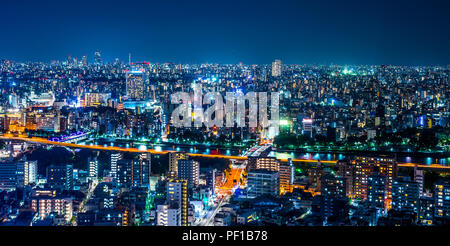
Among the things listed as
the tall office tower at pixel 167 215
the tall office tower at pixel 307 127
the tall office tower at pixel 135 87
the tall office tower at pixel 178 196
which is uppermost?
the tall office tower at pixel 135 87

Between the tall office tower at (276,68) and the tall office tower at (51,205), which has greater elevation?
the tall office tower at (276,68)

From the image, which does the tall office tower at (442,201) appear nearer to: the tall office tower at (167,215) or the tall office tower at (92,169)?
the tall office tower at (167,215)

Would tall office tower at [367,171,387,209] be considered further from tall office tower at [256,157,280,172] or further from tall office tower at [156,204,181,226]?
tall office tower at [156,204,181,226]

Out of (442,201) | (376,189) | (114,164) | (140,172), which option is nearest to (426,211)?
(442,201)

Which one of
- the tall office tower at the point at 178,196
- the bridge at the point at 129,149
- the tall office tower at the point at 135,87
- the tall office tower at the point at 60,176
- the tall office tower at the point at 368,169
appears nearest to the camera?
the tall office tower at the point at 178,196

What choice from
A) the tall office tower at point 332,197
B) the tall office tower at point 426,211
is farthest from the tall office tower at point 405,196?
the tall office tower at point 332,197

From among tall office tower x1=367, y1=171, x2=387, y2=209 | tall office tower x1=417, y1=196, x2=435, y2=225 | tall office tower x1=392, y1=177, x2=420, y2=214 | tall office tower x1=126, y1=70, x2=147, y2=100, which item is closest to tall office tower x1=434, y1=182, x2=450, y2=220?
tall office tower x1=417, y1=196, x2=435, y2=225

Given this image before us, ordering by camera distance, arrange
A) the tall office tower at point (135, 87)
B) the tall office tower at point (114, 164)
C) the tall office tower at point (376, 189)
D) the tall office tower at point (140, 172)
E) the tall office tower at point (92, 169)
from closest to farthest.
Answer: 1. the tall office tower at point (376, 189)
2. the tall office tower at point (140, 172)
3. the tall office tower at point (114, 164)
4. the tall office tower at point (92, 169)
5. the tall office tower at point (135, 87)
